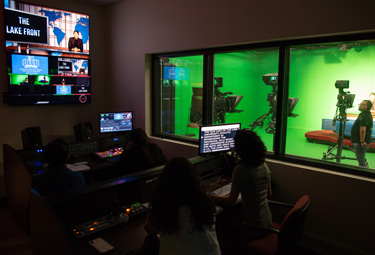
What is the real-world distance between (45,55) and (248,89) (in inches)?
125

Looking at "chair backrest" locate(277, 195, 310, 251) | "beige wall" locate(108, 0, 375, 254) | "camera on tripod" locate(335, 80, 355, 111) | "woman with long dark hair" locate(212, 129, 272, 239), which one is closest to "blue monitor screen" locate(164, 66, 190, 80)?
"beige wall" locate(108, 0, 375, 254)

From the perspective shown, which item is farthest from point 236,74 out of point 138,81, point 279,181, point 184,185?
point 184,185

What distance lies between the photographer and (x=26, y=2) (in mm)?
4141

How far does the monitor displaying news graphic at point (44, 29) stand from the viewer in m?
4.02

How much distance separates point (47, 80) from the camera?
173 inches

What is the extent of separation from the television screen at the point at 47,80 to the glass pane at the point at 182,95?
1357mm

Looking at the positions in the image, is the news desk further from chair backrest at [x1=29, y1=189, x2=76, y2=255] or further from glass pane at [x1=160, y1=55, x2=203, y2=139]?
glass pane at [x1=160, y1=55, x2=203, y2=139]

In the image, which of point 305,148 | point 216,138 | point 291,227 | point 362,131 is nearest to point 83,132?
point 216,138

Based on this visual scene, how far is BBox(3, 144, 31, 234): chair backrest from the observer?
10.2 feet

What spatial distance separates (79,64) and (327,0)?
3.70 meters

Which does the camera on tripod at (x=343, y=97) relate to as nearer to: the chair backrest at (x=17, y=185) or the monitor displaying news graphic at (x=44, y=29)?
the chair backrest at (x=17, y=185)

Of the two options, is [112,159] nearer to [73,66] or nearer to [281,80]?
[73,66]

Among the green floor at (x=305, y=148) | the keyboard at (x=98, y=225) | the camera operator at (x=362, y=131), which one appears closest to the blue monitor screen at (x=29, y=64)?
the keyboard at (x=98, y=225)

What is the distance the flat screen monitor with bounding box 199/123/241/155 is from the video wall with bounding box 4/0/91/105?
8.92ft
